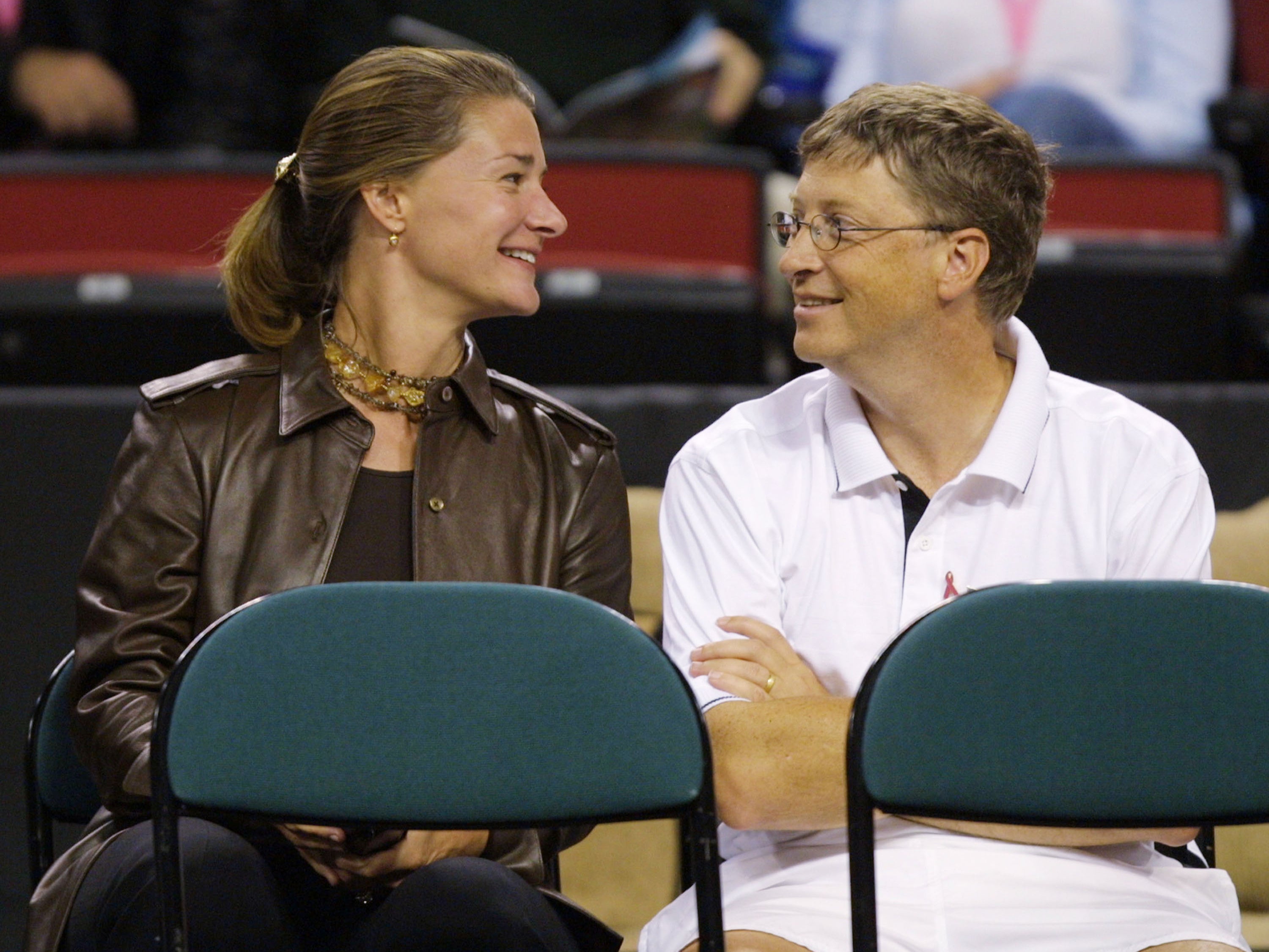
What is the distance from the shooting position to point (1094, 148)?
4.33 meters

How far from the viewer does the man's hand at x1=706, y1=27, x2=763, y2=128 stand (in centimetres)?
439

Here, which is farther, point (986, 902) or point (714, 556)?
point (714, 556)

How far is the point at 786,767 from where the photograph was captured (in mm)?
1643

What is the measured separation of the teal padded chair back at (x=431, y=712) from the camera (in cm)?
141

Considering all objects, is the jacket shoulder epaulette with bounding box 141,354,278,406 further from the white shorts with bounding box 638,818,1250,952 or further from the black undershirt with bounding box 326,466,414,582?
the white shorts with bounding box 638,818,1250,952

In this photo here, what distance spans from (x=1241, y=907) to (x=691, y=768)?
146cm

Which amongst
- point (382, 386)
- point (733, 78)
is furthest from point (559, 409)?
point (733, 78)

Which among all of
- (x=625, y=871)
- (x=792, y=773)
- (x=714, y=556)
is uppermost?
(x=714, y=556)

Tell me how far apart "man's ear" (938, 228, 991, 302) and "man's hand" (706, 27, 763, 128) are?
8.22 ft

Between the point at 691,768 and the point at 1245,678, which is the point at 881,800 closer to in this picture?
the point at 691,768

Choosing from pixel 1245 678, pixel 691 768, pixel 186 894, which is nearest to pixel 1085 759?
pixel 1245 678

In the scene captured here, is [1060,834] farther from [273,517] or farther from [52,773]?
[52,773]

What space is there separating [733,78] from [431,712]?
3262 mm

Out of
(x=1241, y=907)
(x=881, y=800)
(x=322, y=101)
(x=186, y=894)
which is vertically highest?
(x=322, y=101)
